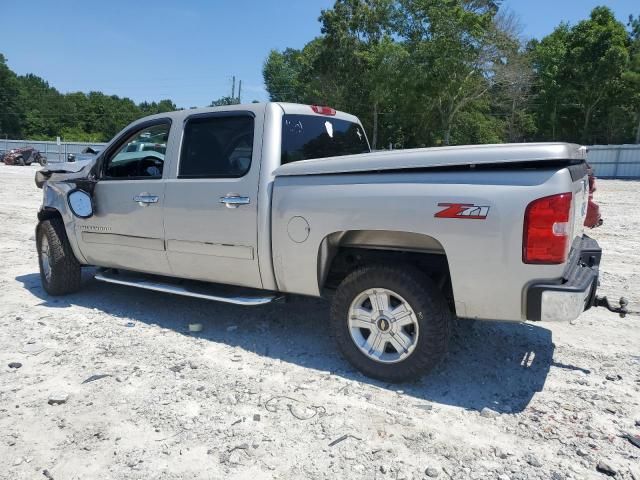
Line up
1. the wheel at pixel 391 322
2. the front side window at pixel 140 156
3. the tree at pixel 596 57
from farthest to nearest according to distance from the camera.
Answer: the tree at pixel 596 57
the front side window at pixel 140 156
the wheel at pixel 391 322

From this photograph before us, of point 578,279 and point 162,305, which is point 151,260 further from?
point 578,279

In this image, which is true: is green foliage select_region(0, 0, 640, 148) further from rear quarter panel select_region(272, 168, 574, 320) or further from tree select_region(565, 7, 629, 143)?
rear quarter panel select_region(272, 168, 574, 320)

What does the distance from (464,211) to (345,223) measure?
0.84 metres

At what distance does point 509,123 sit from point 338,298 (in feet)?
141

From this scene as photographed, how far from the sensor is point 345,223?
11.5 ft

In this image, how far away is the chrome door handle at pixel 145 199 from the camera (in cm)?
455

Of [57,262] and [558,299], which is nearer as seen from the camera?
[558,299]

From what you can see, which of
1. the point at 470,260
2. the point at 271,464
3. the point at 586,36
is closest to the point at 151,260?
the point at 271,464

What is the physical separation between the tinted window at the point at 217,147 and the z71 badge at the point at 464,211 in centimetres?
168

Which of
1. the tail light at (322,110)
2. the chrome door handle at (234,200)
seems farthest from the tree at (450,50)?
the chrome door handle at (234,200)

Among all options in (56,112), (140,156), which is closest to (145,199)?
(140,156)

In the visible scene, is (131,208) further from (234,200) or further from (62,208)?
(234,200)

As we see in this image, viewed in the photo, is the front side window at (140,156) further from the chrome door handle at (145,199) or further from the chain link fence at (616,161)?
the chain link fence at (616,161)

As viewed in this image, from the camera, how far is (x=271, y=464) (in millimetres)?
2688
